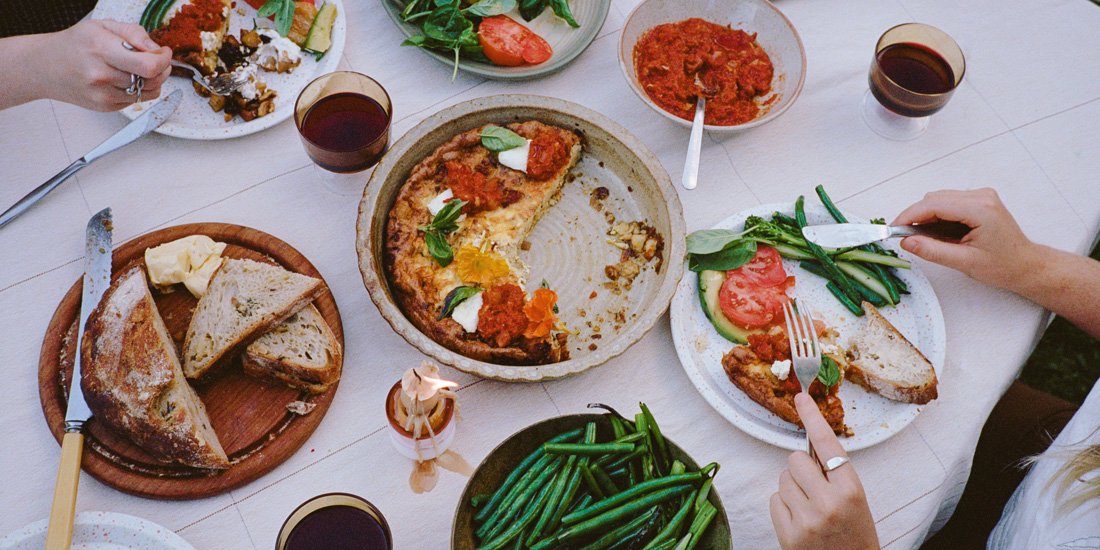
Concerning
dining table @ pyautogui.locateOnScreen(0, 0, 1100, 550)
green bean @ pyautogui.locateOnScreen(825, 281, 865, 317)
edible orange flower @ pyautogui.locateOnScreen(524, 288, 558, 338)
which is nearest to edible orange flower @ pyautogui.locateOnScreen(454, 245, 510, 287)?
edible orange flower @ pyautogui.locateOnScreen(524, 288, 558, 338)

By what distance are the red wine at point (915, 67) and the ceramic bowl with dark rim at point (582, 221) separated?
96cm

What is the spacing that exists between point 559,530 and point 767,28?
1.85m

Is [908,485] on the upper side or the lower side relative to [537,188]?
lower

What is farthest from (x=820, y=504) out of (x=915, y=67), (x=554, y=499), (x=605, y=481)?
(x=915, y=67)

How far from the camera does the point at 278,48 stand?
8.13 ft

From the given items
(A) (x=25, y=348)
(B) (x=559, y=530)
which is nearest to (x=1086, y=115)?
(B) (x=559, y=530)

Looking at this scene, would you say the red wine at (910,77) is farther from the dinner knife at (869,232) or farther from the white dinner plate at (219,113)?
the white dinner plate at (219,113)

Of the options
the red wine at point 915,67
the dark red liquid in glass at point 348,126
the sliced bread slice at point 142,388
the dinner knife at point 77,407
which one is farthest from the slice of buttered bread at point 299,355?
the red wine at point 915,67

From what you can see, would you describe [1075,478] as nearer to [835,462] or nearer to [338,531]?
[835,462]

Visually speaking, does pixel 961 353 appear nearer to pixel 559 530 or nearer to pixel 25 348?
pixel 559 530

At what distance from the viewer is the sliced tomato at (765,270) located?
87.8 inches

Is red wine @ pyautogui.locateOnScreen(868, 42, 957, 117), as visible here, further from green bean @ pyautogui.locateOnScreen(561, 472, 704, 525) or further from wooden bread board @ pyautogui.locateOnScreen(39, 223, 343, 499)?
wooden bread board @ pyautogui.locateOnScreen(39, 223, 343, 499)

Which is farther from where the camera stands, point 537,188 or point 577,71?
point 577,71

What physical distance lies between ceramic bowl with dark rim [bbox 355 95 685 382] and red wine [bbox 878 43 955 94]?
3.14ft
